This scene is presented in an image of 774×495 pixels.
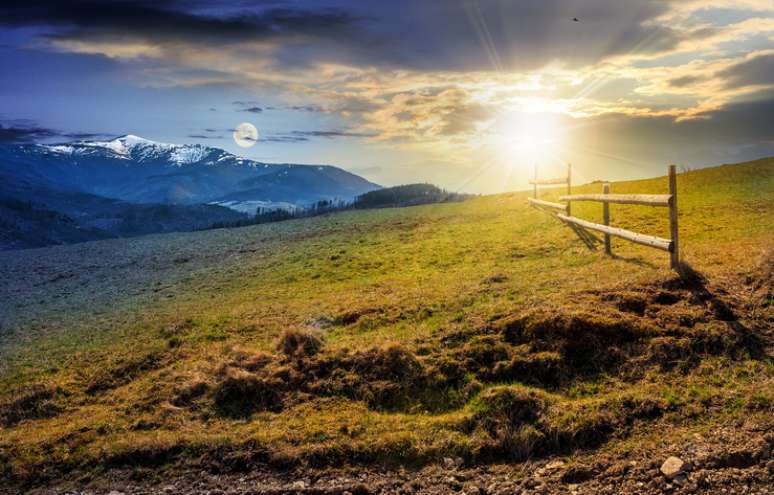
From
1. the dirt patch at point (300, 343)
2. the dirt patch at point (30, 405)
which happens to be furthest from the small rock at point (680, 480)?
the dirt patch at point (30, 405)

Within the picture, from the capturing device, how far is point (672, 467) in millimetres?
6922

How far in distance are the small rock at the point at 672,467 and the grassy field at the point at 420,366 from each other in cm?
86

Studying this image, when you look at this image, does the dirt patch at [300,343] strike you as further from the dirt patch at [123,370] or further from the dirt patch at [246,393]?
the dirt patch at [123,370]

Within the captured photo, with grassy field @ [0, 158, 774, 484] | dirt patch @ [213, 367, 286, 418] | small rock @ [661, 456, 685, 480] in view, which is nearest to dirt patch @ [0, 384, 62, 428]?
grassy field @ [0, 158, 774, 484]

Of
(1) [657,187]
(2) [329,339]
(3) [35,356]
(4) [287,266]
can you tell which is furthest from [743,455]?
(1) [657,187]

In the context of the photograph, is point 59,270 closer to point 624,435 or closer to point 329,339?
point 329,339

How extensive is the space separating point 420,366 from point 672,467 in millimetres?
4997

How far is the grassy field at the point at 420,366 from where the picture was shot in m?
8.45

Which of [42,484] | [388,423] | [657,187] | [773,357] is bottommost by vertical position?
[42,484]

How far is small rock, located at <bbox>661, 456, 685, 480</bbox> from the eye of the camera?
683 centimetres

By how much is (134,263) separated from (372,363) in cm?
3435

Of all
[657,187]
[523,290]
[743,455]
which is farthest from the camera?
[657,187]

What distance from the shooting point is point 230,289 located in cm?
2339

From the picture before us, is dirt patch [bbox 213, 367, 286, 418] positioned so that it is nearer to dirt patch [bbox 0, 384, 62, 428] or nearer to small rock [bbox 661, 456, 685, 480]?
dirt patch [bbox 0, 384, 62, 428]
